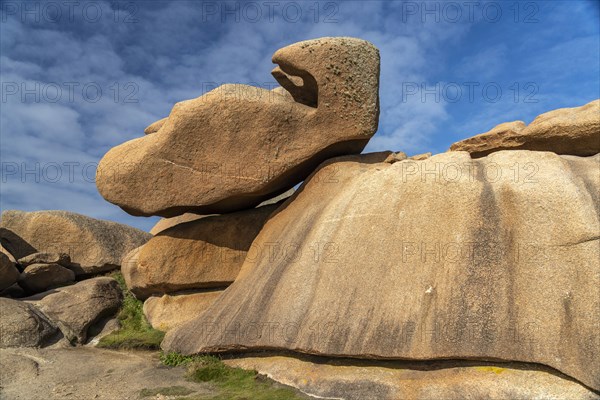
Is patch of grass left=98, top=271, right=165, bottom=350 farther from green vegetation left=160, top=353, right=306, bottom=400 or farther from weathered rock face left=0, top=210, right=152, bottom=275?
weathered rock face left=0, top=210, right=152, bottom=275

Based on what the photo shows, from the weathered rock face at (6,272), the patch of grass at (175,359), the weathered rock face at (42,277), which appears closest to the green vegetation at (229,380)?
the patch of grass at (175,359)

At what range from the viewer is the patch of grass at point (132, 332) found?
9.70 meters

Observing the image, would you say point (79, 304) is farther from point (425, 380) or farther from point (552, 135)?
point (552, 135)

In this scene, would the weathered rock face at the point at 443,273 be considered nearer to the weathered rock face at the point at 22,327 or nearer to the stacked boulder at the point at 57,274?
the weathered rock face at the point at 22,327

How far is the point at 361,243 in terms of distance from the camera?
7660 millimetres

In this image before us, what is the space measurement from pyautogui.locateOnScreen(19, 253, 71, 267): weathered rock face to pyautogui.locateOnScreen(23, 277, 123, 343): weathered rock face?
1181 millimetres

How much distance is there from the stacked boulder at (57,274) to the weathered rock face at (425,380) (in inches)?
199

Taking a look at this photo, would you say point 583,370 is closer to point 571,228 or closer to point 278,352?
point 571,228

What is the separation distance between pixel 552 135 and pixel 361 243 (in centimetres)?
394

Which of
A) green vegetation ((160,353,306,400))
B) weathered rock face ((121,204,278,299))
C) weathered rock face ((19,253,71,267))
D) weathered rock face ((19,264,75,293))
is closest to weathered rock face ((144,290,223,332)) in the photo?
weathered rock face ((121,204,278,299))

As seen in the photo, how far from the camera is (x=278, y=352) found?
25.2 ft

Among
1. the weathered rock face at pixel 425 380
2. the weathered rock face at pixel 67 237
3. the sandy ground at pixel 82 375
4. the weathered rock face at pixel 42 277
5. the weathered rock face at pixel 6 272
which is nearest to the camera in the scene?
the weathered rock face at pixel 425 380

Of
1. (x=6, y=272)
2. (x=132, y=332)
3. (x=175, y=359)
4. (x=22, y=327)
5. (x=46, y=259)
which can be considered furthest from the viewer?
(x=46, y=259)

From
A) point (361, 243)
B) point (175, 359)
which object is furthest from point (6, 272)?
point (361, 243)
